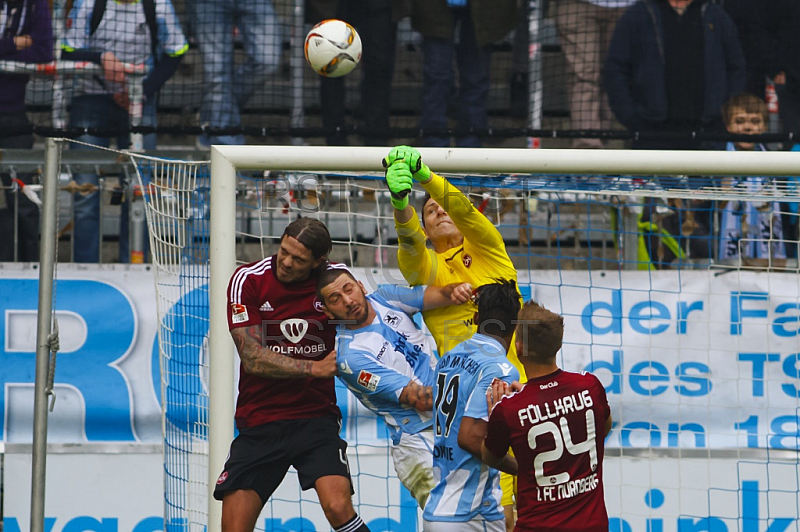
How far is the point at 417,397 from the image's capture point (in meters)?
4.77

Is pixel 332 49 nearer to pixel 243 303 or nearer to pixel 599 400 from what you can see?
pixel 243 303

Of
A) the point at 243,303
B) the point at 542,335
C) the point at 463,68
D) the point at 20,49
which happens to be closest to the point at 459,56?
the point at 463,68

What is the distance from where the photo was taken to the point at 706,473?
6.48m

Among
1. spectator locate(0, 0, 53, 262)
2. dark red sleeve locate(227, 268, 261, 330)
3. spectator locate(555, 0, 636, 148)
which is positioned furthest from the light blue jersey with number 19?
spectator locate(0, 0, 53, 262)

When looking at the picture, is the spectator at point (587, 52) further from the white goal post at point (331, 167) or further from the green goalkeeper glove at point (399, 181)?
the green goalkeeper glove at point (399, 181)

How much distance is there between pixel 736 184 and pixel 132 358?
395cm

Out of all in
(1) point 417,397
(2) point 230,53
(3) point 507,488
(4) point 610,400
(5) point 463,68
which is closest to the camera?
(1) point 417,397

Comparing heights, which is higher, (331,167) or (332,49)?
(332,49)

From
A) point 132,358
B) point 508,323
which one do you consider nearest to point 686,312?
point 508,323

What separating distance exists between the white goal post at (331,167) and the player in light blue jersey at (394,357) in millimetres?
581

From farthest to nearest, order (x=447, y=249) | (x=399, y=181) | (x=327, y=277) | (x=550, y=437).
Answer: (x=447, y=249), (x=327, y=277), (x=399, y=181), (x=550, y=437)

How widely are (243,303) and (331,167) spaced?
0.82 meters

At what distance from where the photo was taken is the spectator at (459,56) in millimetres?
7621

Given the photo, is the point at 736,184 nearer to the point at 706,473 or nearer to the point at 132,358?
the point at 706,473
